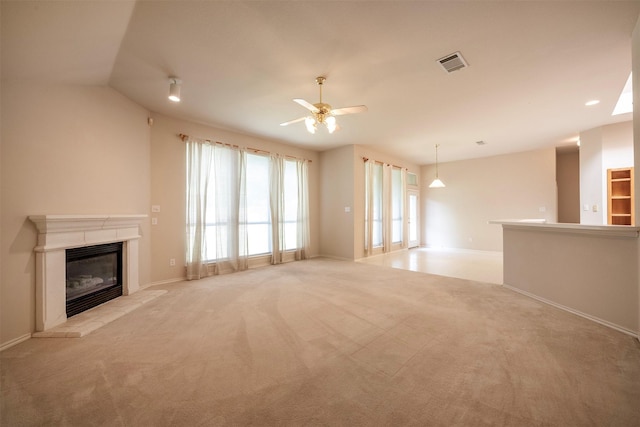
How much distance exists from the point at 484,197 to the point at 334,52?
288 inches

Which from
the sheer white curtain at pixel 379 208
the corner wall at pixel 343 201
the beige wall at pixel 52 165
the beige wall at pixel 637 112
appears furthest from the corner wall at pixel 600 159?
the beige wall at pixel 52 165

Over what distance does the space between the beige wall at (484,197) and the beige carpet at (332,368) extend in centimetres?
519

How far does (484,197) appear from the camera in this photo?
7.70 m

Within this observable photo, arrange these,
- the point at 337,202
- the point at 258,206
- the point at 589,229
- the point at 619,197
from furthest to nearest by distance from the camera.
A: the point at 337,202, the point at 258,206, the point at 619,197, the point at 589,229

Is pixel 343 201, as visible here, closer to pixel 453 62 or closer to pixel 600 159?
pixel 453 62

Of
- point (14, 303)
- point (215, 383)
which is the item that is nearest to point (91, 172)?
point (14, 303)

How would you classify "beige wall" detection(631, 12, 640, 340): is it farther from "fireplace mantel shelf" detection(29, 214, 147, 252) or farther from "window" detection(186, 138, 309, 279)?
"fireplace mantel shelf" detection(29, 214, 147, 252)

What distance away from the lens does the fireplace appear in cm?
287

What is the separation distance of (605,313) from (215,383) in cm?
393

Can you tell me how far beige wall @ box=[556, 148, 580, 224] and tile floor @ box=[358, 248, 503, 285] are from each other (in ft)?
7.55

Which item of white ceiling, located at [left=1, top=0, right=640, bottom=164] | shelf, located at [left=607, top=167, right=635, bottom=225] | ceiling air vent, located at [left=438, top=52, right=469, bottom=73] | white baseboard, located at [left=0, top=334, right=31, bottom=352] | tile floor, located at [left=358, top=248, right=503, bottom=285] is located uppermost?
white ceiling, located at [left=1, top=0, right=640, bottom=164]

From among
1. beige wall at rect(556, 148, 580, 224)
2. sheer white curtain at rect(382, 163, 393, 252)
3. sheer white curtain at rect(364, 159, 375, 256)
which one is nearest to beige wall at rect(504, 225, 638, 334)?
sheer white curtain at rect(364, 159, 375, 256)

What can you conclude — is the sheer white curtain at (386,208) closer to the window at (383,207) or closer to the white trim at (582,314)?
the window at (383,207)

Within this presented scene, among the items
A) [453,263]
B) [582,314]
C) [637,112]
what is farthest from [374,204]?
[637,112]
